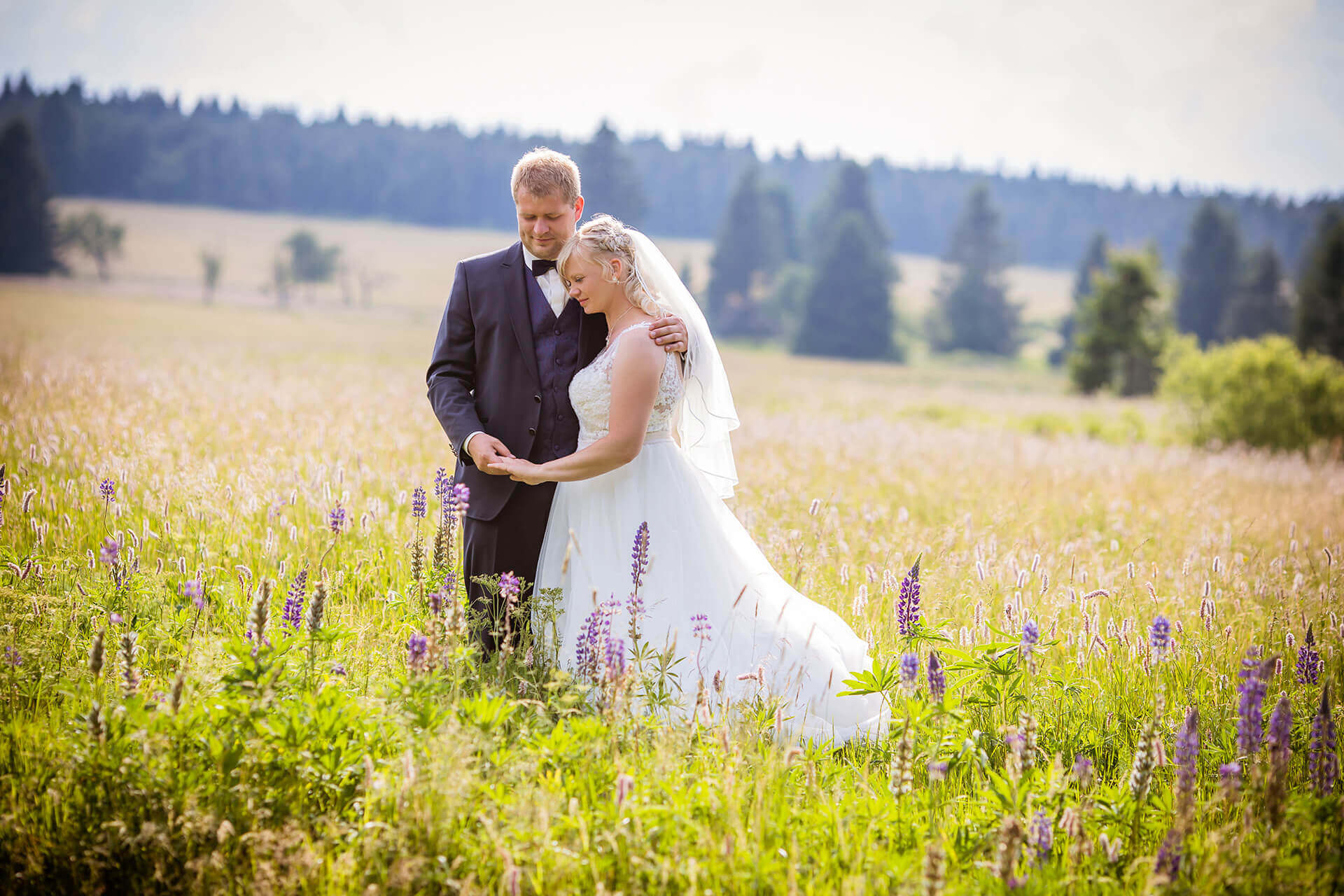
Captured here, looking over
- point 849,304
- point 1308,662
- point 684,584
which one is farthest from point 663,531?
point 849,304

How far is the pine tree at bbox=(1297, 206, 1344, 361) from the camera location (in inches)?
1544

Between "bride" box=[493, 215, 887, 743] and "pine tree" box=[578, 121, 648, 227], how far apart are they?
237ft

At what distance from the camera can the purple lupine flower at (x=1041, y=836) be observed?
2.44 metres

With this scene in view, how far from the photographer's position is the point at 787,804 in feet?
8.86

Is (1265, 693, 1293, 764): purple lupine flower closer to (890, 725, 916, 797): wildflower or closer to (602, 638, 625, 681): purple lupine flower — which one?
(890, 725, 916, 797): wildflower

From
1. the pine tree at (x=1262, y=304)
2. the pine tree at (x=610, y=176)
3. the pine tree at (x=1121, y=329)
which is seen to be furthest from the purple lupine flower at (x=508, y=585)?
the pine tree at (x=1262, y=304)

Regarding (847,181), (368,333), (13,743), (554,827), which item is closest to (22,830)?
(13,743)

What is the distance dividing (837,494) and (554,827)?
548cm

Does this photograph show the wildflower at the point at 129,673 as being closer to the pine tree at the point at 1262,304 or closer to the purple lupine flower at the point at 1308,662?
the purple lupine flower at the point at 1308,662

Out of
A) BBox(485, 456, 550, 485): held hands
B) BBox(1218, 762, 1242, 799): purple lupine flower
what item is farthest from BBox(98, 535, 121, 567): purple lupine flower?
BBox(1218, 762, 1242, 799): purple lupine flower

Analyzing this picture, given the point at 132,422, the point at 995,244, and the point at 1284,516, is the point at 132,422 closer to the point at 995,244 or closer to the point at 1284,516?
the point at 1284,516

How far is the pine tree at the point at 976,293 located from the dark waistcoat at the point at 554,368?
70.9m

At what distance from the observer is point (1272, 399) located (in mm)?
16297

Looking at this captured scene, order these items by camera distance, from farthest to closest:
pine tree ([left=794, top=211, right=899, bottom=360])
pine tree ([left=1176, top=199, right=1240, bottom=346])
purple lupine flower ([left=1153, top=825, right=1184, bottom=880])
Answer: pine tree ([left=1176, top=199, right=1240, bottom=346]) < pine tree ([left=794, top=211, right=899, bottom=360]) < purple lupine flower ([left=1153, top=825, right=1184, bottom=880])
